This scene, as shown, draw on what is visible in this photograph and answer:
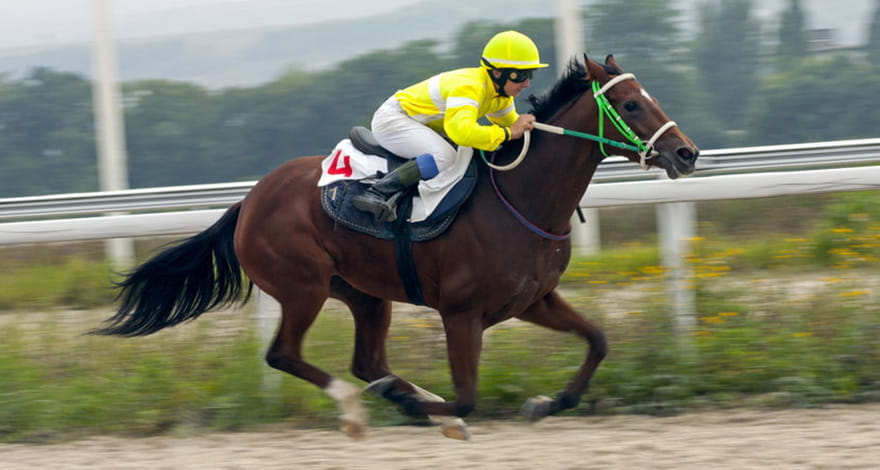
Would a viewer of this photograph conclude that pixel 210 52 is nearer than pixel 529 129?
No

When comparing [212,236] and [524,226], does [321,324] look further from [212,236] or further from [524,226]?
[524,226]

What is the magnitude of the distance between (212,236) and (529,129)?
172cm

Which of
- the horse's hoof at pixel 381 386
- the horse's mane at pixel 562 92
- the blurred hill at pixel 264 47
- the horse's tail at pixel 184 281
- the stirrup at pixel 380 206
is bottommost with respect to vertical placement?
the horse's hoof at pixel 381 386

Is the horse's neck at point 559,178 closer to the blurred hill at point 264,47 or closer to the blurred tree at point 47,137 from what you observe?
the blurred hill at point 264,47

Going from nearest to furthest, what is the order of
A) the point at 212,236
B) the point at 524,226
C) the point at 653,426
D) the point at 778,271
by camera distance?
the point at 524,226 → the point at 653,426 → the point at 212,236 → the point at 778,271

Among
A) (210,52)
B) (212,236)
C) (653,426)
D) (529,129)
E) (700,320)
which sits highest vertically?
(210,52)

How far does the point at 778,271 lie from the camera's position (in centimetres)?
582

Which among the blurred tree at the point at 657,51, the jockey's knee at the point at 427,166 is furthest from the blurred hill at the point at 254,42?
the jockey's knee at the point at 427,166

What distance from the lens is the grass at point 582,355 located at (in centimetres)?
536

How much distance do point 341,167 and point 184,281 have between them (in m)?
1.07

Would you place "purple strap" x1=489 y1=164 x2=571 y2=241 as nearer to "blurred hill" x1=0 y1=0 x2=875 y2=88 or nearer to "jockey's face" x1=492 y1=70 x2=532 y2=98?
"jockey's face" x1=492 y1=70 x2=532 y2=98

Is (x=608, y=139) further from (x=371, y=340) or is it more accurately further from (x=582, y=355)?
(x=371, y=340)

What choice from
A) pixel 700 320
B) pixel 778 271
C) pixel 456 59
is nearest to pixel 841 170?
pixel 778 271

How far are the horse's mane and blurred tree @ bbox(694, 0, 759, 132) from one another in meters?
3.57
